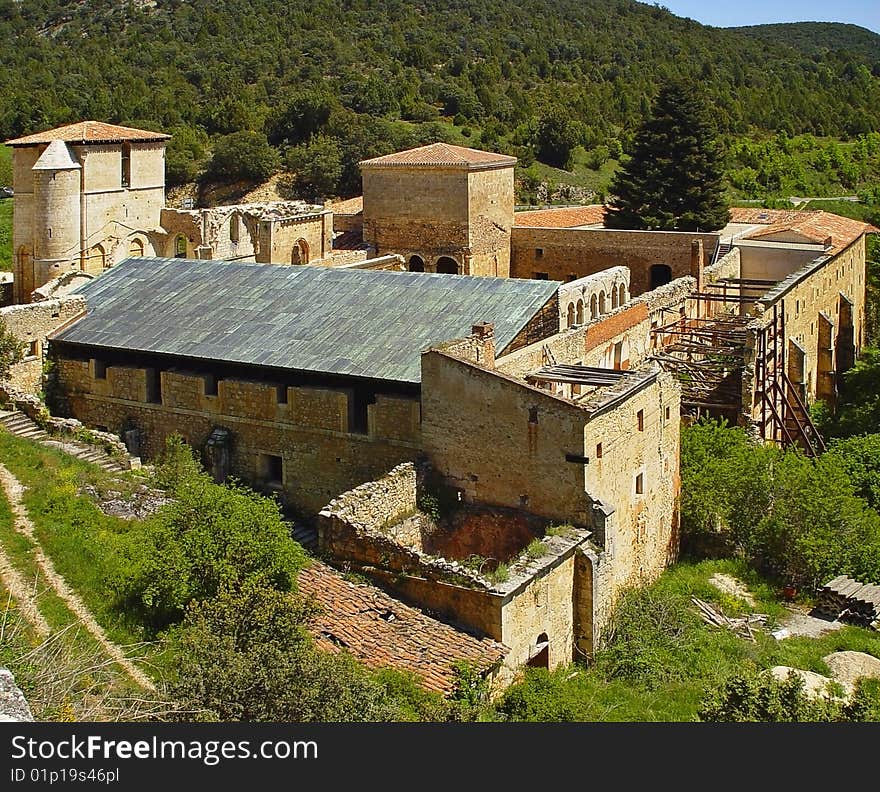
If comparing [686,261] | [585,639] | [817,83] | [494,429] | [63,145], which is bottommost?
[585,639]

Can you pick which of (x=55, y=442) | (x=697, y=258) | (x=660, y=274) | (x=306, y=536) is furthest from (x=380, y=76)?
(x=306, y=536)

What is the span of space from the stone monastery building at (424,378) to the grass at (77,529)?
251cm

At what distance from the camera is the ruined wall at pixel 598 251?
35.4 metres

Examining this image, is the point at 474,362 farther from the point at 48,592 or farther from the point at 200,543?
the point at 48,592

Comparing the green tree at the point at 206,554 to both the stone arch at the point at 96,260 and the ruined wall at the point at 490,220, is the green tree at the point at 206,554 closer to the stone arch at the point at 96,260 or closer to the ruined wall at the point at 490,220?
the stone arch at the point at 96,260

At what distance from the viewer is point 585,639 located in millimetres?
16000

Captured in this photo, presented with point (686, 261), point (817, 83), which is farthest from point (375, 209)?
point (817, 83)

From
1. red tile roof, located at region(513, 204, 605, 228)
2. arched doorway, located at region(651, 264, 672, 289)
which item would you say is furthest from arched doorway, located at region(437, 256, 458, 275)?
arched doorway, located at region(651, 264, 672, 289)

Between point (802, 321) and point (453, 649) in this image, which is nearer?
point (453, 649)

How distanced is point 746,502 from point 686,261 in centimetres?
1729

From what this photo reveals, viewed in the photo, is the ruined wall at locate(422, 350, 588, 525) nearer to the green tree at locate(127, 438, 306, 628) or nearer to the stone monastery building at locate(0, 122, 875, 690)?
the stone monastery building at locate(0, 122, 875, 690)

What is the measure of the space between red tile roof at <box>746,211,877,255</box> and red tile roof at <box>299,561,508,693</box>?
22.4 m

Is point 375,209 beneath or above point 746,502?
above

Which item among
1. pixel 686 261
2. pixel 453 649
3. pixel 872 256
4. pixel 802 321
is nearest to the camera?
pixel 453 649
